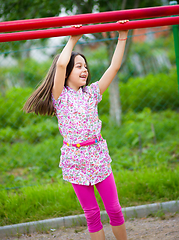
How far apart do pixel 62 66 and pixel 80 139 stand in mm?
452

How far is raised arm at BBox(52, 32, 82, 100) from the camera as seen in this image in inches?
61.2

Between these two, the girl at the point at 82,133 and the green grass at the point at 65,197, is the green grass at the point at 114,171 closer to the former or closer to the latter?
the green grass at the point at 65,197

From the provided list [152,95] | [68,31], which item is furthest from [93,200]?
[152,95]

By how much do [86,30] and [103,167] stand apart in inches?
33.5

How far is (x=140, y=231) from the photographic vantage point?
2.18 meters

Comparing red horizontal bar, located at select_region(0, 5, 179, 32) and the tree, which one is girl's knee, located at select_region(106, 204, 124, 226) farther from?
the tree

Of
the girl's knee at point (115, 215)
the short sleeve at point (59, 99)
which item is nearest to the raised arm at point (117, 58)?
the short sleeve at point (59, 99)

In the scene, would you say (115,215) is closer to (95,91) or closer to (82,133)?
(82,133)

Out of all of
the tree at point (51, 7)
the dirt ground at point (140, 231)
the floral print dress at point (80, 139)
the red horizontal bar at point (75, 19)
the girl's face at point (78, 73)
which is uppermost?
the tree at point (51, 7)

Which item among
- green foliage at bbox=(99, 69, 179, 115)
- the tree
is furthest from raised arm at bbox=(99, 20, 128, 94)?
green foliage at bbox=(99, 69, 179, 115)

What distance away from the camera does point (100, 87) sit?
178 centimetres

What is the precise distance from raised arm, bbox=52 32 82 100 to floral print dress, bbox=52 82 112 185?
5 cm

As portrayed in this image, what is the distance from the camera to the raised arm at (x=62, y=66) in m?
1.56

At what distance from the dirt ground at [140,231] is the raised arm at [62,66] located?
1205 mm
